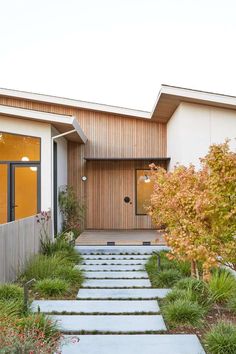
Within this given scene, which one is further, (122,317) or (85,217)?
(85,217)

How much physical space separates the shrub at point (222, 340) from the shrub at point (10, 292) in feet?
9.04

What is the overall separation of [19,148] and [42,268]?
176 inches

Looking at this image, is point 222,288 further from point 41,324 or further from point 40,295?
point 41,324

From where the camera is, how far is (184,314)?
5320 mm

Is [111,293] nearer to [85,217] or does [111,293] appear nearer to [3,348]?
[3,348]

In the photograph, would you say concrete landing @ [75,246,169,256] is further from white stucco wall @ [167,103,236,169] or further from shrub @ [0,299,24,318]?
shrub @ [0,299,24,318]

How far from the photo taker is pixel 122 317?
5.53m

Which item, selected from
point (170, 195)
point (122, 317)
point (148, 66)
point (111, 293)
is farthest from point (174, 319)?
point (148, 66)

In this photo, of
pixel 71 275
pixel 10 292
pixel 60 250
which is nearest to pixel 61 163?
pixel 60 250

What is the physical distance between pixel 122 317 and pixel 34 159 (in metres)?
6.46

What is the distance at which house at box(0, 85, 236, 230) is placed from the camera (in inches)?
431

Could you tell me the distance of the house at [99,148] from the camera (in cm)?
1095

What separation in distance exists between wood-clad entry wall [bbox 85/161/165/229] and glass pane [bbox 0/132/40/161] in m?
3.90

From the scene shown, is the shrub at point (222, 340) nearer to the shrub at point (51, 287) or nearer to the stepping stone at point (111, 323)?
the stepping stone at point (111, 323)
